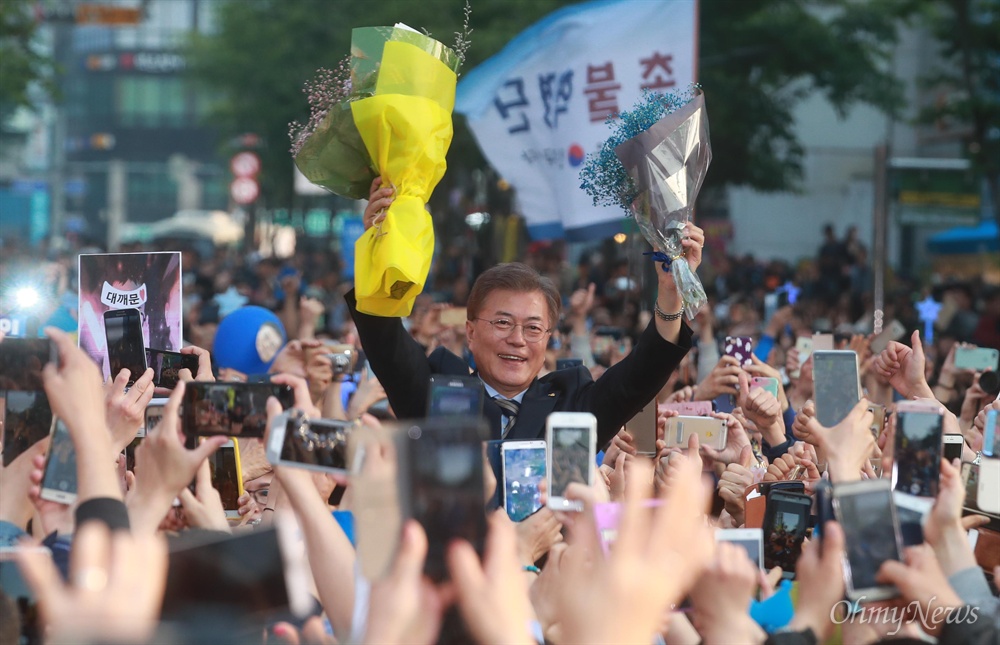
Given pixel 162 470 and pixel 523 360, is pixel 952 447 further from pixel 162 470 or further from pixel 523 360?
pixel 162 470

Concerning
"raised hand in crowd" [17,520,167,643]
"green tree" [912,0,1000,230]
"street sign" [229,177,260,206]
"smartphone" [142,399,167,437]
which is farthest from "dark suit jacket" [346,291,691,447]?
"street sign" [229,177,260,206]

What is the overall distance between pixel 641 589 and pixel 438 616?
1.18 feet

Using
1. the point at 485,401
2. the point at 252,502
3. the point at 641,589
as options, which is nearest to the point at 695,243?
the point at 485,401

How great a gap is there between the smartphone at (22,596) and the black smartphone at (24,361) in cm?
63

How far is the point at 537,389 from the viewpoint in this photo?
14.3ft

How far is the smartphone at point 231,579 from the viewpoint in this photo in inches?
93.3

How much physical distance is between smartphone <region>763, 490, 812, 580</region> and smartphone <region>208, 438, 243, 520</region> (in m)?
1.61

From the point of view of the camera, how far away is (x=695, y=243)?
167 inches

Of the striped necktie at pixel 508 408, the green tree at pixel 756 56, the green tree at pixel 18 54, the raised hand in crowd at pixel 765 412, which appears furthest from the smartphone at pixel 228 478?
the green tree at pixel 756 56

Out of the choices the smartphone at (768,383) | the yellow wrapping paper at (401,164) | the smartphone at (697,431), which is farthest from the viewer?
the smartphone at (768,383)

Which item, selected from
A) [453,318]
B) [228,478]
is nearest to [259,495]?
[228,478]

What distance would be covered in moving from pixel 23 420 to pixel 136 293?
4.57 ft

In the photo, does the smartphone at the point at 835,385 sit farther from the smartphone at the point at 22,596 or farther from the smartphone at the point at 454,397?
the smartphone at the point at 22,596

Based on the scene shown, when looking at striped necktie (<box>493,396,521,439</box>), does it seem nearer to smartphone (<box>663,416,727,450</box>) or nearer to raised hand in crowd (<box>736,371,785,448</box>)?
smartphone (<box>663,416,727,450</box>)
